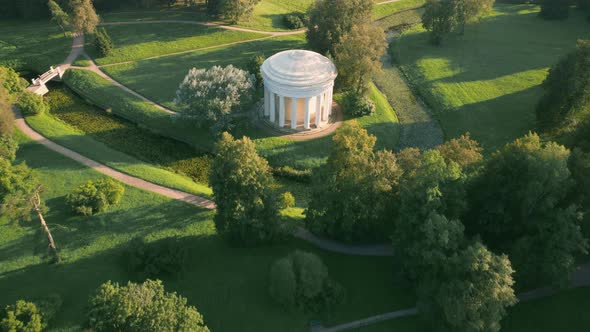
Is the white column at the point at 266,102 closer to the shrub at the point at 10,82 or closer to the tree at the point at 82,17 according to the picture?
the shrub at the point at 10,82

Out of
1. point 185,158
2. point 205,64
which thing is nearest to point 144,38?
point 205,64

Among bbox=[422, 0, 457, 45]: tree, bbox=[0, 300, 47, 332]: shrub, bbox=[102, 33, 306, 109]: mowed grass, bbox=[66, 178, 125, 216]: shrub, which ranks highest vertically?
bbox=[422, 0, 457, 45]: tree

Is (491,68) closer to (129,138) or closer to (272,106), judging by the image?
(272,106)

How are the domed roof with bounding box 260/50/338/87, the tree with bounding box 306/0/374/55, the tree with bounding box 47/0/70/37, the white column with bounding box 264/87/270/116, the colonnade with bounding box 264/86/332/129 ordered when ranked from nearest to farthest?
1. the domed roof with bounding box 260/50/338/87
2. the colonnade with bounding box 264/86/332/129
3. the white column with bounding box 264/87/270/116
4. the tree with bounding box 306/0/374/55
5. the tree with bounding box 47/0/70/37

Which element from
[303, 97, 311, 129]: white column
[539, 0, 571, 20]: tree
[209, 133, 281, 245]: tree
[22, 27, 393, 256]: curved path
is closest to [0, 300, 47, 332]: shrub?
[209, 133, 281, 245]: tree

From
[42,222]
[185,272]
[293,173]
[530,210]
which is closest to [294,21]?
[293,173]

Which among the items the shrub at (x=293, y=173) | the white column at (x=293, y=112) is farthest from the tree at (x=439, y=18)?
the shrub at (x=293, y=173)

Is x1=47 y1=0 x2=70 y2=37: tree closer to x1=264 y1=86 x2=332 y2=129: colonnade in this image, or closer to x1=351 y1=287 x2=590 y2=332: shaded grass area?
x1=264 y1=86 x2=332 y2=129: colonnade

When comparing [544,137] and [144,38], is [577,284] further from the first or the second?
[144,38]
